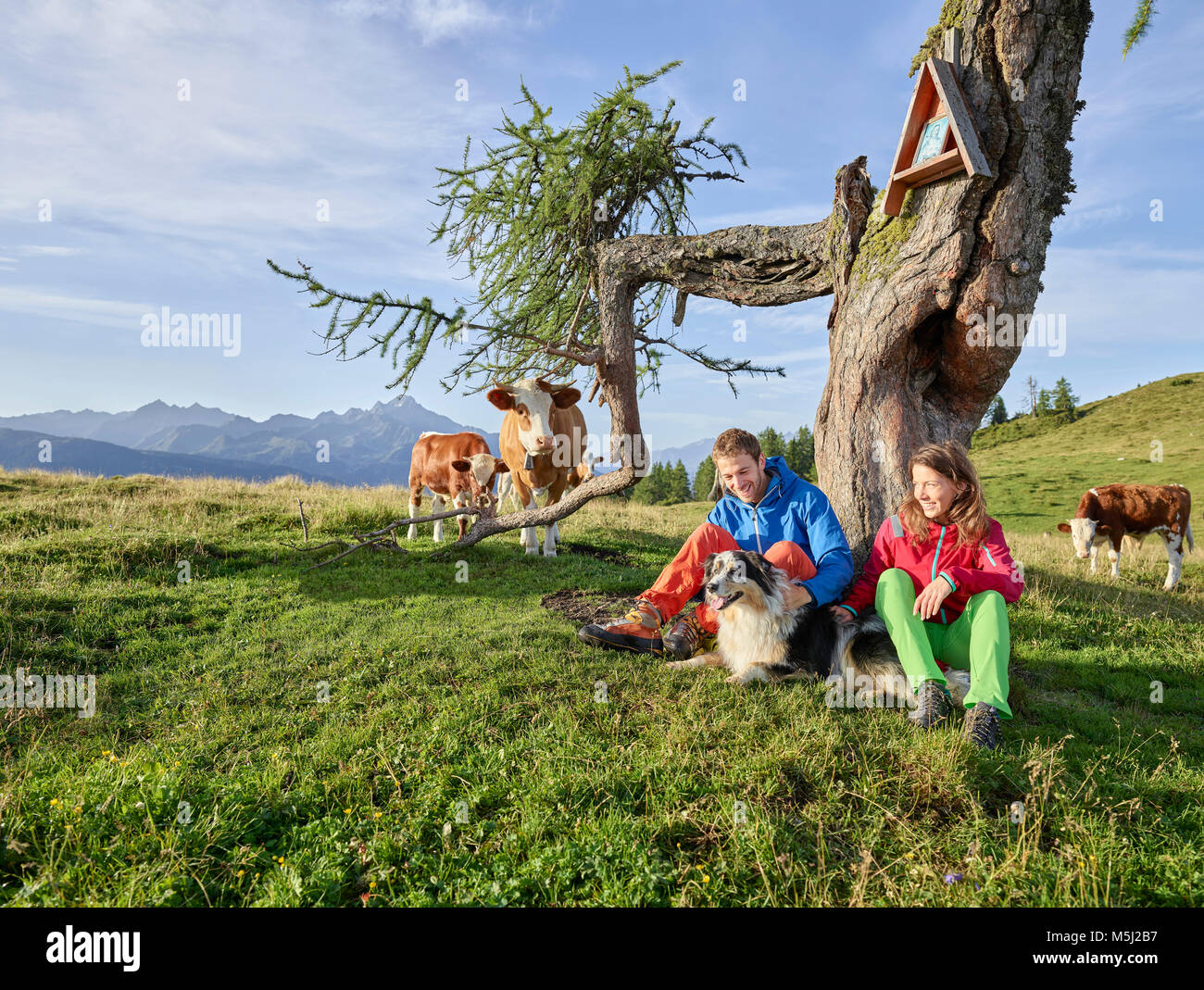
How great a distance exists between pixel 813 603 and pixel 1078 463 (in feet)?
209

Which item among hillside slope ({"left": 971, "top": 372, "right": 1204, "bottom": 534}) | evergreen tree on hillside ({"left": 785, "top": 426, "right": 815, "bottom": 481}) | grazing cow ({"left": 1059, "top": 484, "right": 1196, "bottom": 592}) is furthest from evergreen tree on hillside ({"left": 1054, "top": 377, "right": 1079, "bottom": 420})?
grazing cow ({"left": 1059, "top": 484, "right": 1196, "bottom": 592})

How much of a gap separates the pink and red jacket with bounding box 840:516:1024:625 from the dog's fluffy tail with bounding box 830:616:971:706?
181 millimetres

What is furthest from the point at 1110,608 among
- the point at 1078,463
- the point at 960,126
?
the point at 1078,463

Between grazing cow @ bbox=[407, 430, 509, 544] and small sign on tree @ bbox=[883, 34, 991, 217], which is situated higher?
small sign on tree @ bbox=[883, 34, 991, 217]

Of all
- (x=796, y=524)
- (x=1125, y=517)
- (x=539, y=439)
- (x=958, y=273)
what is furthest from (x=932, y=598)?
(x=1125, y=517)

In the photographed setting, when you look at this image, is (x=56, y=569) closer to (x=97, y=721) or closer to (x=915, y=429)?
(x=97, y=721)

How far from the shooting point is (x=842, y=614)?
A: 504cm

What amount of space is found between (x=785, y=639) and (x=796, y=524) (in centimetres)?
104

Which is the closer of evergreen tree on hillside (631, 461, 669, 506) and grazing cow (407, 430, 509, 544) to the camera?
grazing cow (407, 430, 509, 544)

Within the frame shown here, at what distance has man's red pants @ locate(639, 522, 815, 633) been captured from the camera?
518 cm

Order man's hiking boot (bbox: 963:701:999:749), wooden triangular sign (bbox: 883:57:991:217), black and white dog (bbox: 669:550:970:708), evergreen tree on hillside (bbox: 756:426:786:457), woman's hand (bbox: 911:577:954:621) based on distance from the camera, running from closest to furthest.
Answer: man's hiking boot (bbox: 963:701:999:749)
woman's hand (bbox: 911:577:954:621)
black and white dog (bbox: 669:550:970:708)
wooden triangular sign (bbox: 883:57:991:217)
evergreen tree on hillside (bbox: 756:426:786:457)

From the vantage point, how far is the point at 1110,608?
8680 mm

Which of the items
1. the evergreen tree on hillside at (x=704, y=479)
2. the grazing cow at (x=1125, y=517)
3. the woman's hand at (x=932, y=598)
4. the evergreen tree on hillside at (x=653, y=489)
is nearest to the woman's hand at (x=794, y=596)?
the woman's hand at (x=932, y=598)

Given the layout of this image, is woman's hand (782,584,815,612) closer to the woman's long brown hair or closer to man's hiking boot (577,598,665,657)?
the woman's long brown hair
